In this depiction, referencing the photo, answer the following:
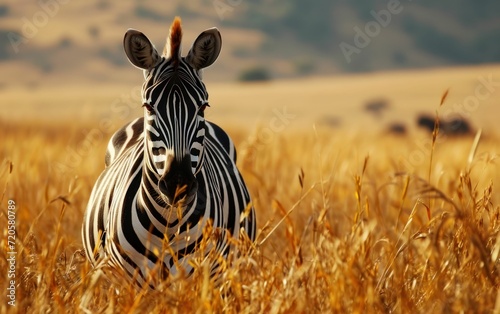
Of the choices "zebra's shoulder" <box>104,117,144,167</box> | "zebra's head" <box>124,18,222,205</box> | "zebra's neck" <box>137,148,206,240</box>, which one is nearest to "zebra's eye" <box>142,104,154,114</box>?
"zebra's head" <box>124,18,222,205</box>

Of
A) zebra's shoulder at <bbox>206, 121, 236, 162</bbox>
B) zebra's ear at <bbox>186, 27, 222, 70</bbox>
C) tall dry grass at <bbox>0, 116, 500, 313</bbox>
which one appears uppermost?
zebra's ear at <bbox>186, 27, 222, 70</bbox>

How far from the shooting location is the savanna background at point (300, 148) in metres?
3.18

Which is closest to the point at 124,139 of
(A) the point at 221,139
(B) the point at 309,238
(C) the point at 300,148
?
(A) the point at 221,139

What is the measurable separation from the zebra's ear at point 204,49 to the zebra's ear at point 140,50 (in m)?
0.19

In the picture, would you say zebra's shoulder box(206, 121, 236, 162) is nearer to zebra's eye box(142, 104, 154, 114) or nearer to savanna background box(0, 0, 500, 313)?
savanna background box(0, 0, 500, 313)

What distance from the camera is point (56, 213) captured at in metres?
6.91

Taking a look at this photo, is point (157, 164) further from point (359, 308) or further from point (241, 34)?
point (241, 34)

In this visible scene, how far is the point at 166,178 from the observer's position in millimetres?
3434

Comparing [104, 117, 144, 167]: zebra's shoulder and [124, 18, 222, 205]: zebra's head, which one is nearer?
[124, 18, 222, 205]: zebra's head

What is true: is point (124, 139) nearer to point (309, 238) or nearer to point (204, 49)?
point (204, 49)

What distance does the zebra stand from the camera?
11.6 ft

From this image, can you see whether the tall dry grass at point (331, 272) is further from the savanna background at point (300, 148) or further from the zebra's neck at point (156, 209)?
the zebra's neck at point (156, 209)

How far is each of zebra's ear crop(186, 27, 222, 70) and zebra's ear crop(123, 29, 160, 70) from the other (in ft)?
0.63

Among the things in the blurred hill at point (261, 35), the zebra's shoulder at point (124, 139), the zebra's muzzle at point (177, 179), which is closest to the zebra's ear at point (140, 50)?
the zebra's muzzle at point (177, 179)
